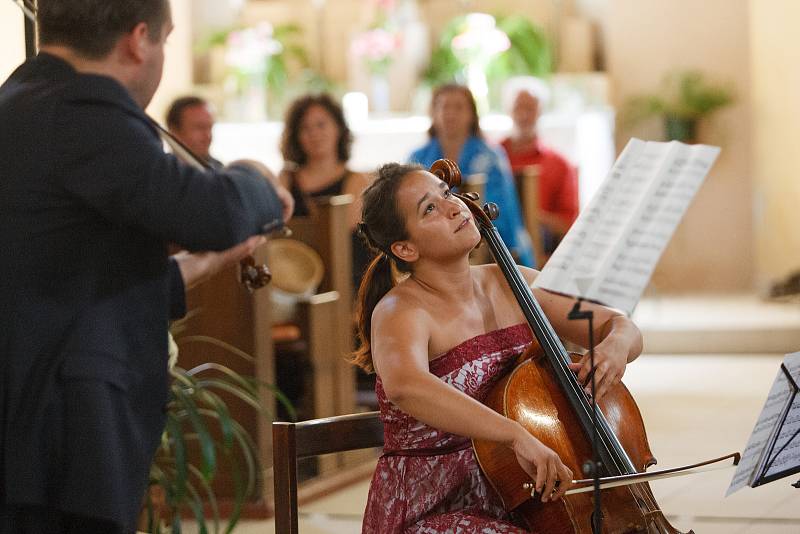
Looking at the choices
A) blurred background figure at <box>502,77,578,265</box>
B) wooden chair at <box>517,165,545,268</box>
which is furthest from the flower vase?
wooden chair at <box>517,165,545,268</box>

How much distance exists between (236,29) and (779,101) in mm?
4327

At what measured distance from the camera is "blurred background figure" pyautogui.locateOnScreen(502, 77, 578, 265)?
6.48 m

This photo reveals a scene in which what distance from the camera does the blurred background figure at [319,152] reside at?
5.08 m

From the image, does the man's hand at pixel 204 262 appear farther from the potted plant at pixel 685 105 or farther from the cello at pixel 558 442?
the potted plant at pixel 685 105

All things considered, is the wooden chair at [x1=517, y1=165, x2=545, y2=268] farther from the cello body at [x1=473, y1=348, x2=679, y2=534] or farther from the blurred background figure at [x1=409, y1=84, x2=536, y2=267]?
the cello body at [x1=473, y1=348, x2=679, y2=534]

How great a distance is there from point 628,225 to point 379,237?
25.8 inches

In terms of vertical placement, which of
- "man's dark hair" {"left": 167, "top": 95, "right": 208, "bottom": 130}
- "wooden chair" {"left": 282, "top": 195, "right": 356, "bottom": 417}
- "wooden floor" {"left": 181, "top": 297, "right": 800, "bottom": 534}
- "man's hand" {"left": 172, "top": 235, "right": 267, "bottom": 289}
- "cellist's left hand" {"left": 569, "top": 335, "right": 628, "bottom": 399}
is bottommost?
"wooden floor" {"left": 181, "top": 297, "right": 800, "bottom": 534}

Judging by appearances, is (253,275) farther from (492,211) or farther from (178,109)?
(178,109)

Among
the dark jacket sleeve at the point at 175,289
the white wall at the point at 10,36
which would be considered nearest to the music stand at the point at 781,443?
the dark jacket sleeve at the point at 175,289

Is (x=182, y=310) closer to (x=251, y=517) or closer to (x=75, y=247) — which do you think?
(x=75, y=247)

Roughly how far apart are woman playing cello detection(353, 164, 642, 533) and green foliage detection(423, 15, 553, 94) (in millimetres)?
7216

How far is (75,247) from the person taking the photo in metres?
1.61

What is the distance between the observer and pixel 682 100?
954 cm

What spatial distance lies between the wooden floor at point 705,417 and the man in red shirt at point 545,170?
0.99m
